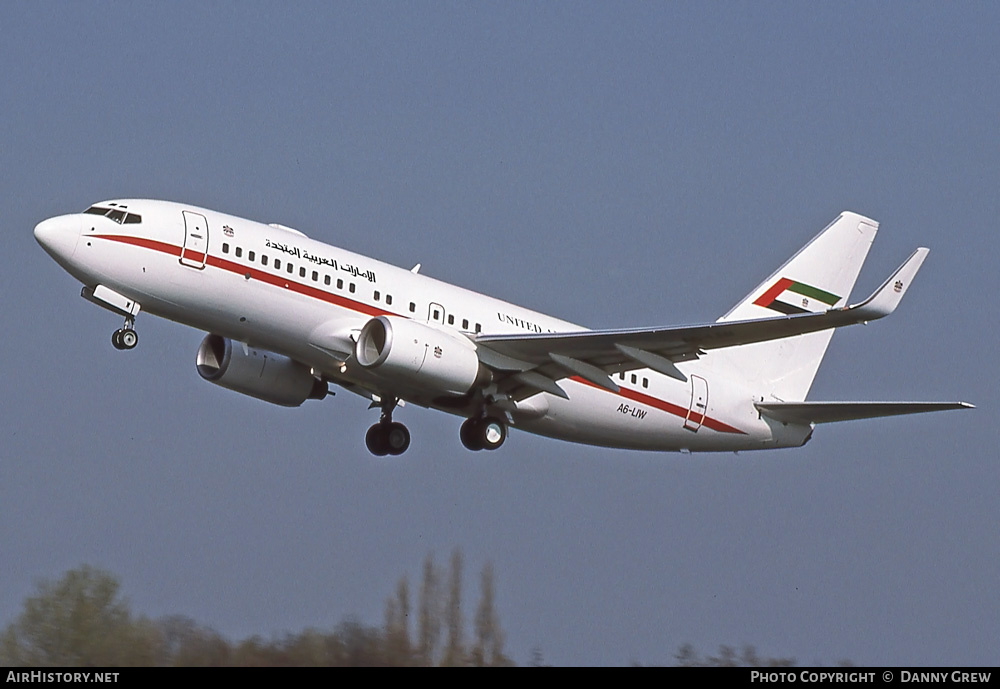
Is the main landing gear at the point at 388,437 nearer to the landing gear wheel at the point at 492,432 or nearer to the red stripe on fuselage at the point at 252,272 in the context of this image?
the landing gear wheel at the point at 492,432

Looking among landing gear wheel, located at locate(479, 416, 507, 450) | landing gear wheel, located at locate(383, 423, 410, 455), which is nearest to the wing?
landing gear wheel, located at locate(479, 416, 507, 450)

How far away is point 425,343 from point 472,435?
408 centimetres

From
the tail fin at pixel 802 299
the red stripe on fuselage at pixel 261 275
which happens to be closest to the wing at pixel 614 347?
the red stripe on fuselage at pixel 261 275

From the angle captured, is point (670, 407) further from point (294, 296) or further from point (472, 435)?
point (294, 296)

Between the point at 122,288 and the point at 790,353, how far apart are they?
63.7ft

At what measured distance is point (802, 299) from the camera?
153ft

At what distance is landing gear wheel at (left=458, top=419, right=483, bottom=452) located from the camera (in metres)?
40.2

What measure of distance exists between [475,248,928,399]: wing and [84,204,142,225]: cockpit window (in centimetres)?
855

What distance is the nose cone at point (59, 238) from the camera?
35.5 meters

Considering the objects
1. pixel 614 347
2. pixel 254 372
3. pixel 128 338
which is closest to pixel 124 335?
pixel 128 338

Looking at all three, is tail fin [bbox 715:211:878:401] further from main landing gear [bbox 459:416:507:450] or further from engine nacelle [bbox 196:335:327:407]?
engine nacelle [bbox 196:335:327:407]

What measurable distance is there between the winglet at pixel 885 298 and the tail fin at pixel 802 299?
1045 cm
